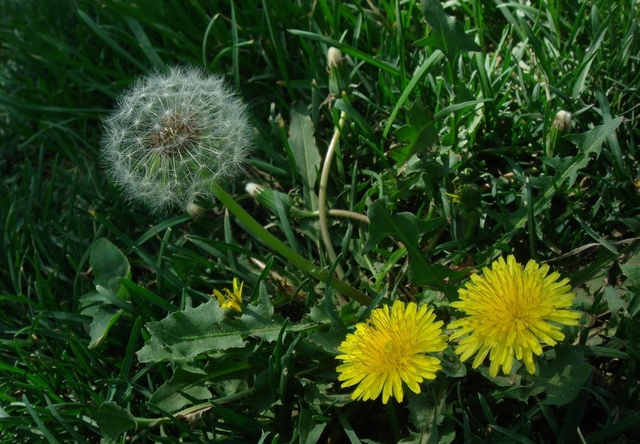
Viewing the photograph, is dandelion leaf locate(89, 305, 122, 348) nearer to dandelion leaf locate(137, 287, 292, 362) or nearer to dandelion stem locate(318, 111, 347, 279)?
dandelion leaf locate(137, 287, 292, 362)

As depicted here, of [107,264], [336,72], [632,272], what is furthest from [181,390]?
[632,272]

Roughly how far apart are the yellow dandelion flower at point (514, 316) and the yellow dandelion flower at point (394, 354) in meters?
0.08

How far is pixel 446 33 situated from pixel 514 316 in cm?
97

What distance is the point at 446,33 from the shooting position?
2141 mm

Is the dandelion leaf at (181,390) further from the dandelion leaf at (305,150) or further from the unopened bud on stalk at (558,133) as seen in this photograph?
the unopened bud on stalk at (558,133)

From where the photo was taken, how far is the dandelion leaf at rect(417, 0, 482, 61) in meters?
2.13

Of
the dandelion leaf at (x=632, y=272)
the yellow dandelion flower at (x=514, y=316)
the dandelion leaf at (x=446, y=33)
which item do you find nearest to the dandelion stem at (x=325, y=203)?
the dandelion leaf at (x=446, y=33)

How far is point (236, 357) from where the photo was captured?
79.2 inches

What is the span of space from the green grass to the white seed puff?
25cm

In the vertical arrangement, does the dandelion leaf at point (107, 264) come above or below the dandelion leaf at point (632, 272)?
above

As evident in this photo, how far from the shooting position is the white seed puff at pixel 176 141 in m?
2.06

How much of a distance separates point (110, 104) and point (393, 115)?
1361 mm

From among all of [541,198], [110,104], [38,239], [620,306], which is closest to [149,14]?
[110,104]

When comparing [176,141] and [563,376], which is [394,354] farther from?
[176,141]
